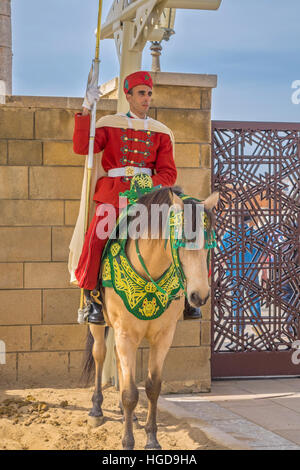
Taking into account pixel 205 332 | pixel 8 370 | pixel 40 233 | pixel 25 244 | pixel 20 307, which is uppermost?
pixel 40 233

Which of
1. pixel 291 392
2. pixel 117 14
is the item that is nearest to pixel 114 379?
pixel 291 392

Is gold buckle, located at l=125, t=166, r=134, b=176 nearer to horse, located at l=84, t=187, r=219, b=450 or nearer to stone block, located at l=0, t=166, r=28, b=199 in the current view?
horse, located at l=84, t=187, r=219, b=450

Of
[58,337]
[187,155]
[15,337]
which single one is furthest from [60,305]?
[187,155]

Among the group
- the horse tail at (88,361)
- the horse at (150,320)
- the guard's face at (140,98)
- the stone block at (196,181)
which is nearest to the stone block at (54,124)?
the stone block at (196,181)

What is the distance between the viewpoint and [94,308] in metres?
4.68

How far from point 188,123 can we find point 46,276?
6.33 ft

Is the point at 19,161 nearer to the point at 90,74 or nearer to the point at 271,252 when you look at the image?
the point at 90,74

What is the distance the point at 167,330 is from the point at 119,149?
4.26ft

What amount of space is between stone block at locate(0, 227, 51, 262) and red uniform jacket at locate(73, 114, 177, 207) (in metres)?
1.49

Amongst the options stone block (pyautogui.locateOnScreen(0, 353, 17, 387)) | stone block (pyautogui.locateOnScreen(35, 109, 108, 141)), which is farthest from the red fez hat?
stone block (pyautogui.locateOnScreen(0, 353, 17, 387))

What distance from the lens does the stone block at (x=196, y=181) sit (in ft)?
20.6

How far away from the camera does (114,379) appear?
612 centimetres

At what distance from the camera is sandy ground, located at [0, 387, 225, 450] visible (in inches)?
177

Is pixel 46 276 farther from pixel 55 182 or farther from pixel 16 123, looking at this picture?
pixel 16 123
